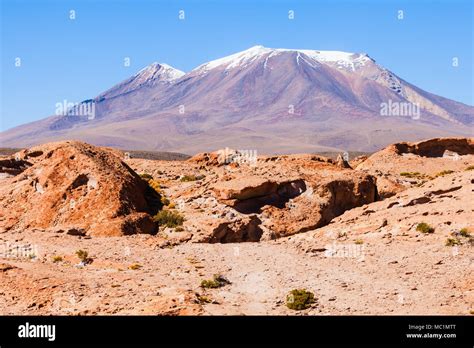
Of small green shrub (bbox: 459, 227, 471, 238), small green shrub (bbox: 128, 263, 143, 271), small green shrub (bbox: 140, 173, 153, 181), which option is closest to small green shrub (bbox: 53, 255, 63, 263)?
small green shrub (bbox: 128, 263, 143, 271)

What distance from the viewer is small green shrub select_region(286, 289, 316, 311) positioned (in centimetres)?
1289

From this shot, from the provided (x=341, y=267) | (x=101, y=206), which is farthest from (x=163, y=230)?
(x=341, y=267)

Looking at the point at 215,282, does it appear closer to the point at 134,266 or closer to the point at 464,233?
the point at 134,266

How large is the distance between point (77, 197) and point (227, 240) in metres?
4.79

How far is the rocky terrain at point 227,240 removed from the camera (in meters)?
13.1

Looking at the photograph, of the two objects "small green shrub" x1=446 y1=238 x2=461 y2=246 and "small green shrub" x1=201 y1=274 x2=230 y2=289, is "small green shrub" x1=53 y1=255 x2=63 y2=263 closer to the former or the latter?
"small green shrub" x1=201 y1=274 x2=230 y2=289

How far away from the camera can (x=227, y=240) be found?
66.2 feet

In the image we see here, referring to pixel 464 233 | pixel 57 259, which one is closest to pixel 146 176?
pixel 57 259

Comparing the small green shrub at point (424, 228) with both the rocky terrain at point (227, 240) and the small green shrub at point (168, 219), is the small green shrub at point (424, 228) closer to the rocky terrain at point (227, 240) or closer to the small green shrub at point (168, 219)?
the rocky terrain at point (227, 240)

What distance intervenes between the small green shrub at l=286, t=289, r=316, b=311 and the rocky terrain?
0.51ft

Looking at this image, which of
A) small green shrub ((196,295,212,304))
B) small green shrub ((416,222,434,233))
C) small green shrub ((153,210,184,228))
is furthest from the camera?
small green shrub ((153,210,184,228))

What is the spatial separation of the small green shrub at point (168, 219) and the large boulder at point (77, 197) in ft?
1.14

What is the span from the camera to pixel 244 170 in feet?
81.2
